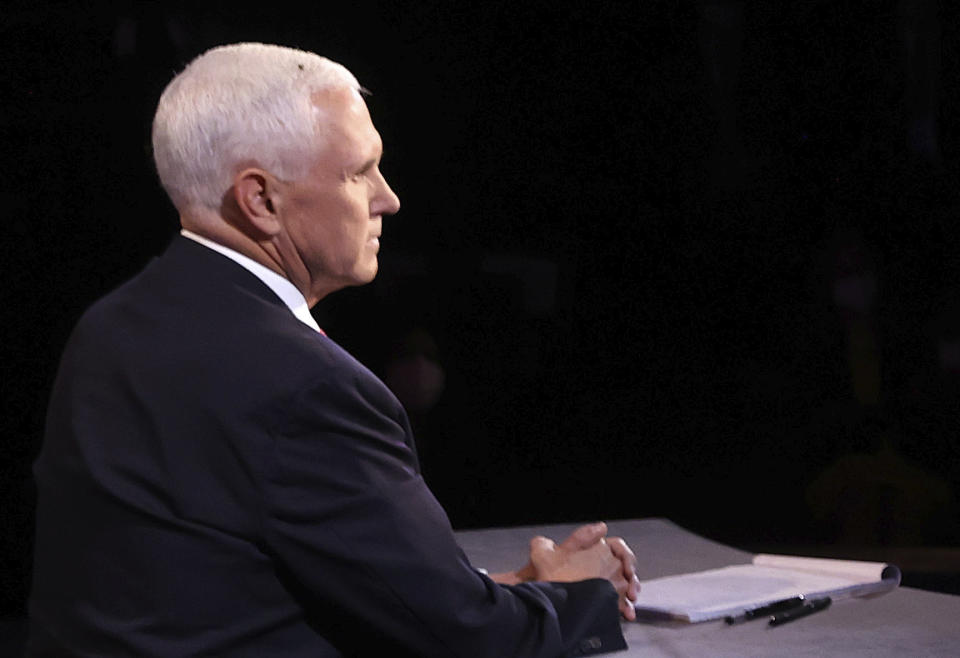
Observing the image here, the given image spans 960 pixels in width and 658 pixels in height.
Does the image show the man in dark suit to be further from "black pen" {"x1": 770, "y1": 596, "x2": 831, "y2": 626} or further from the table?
"black pen" {"x1": 770, "y1": 596, "x2": 831, "y2": 626}

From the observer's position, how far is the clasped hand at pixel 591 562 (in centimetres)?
135

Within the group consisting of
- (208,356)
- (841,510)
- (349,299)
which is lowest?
(841,510)

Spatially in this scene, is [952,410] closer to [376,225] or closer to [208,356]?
[376,225]

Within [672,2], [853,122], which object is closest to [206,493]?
[672,2]

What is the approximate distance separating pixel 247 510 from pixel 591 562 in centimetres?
52

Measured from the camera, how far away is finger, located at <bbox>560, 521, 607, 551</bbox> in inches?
54.7

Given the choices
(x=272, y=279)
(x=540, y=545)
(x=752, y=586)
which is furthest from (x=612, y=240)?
(x=272, y=279)

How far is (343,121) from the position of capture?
117 cm

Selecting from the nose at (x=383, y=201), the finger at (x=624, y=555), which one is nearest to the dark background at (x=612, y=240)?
the nose at (x=383, y=201)

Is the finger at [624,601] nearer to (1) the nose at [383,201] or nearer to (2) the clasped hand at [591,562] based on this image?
(2) the clasped hand at [591,562]

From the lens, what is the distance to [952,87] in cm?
369

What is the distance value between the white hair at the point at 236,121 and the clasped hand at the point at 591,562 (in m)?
0.56

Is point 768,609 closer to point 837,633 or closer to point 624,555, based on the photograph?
point 837,633

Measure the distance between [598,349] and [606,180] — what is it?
511mm
